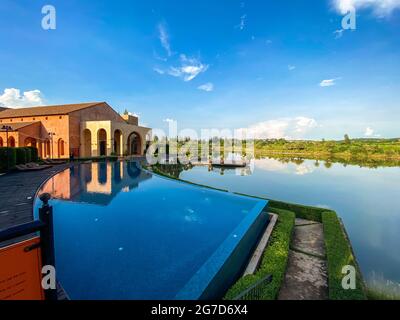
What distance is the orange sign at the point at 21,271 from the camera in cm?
Answer: 144

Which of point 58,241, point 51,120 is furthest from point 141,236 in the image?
point 51,120

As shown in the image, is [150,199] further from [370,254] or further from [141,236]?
[370,254]

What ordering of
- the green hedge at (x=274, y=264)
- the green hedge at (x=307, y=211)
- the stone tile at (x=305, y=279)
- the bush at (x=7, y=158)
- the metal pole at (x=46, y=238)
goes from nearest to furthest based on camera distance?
the metal pole at (x=46, y=238)
the green hedge at (x=274, y=264)
the stone tile at (x=305, y=279)
the green hedge at (x=307, y=211)
the bush at (x=7, y=158)

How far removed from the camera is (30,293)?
1.61 meters

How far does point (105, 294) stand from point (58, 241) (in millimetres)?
2674

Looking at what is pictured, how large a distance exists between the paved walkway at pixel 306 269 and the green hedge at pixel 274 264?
0.26 m

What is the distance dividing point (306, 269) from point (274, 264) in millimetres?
1098

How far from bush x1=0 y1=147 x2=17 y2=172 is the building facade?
32.0ft

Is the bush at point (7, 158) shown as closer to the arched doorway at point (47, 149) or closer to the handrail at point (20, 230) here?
the arched doorway at point (47, 149)

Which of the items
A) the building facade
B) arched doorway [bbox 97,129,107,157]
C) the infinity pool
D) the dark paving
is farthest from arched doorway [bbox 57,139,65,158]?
the infinity pool

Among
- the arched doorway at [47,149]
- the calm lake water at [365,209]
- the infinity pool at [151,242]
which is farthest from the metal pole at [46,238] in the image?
the arched doorway at [47,149]

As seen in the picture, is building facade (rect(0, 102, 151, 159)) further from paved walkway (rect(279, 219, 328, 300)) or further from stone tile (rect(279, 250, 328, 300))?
stone tile (rect(279, 250, 328, 300))

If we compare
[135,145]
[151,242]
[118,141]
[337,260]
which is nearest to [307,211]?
[337,260]

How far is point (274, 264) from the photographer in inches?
174
